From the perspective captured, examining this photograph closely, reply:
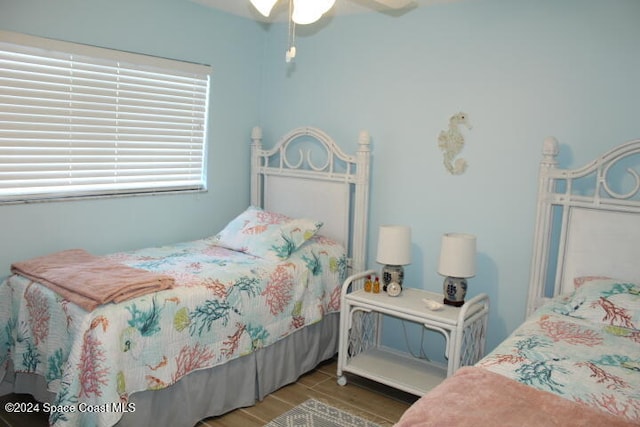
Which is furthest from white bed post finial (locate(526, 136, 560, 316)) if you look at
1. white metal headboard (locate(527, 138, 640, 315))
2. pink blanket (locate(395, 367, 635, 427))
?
pink blanket (locate(395, 367, 635, 427))

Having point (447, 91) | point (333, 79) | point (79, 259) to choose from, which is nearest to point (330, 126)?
point (333, 79)

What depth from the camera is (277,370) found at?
2988 mm

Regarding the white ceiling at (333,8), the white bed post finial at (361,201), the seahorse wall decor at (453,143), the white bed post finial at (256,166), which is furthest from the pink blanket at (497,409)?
the white bed post finial at (256,166)

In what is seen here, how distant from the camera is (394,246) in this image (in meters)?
3.03

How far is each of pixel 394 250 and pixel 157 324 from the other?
140 cm

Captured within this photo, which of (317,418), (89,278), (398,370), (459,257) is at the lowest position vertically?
(317,418)

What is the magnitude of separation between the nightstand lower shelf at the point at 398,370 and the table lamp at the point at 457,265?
460 mm

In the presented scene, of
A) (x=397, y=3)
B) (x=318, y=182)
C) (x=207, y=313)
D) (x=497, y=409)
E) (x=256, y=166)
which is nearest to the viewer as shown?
(x=497, y=409)

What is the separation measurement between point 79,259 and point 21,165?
601mm

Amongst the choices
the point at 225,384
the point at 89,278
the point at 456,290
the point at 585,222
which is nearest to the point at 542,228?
the point at 585,222

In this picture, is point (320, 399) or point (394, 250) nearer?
point (320, 399)

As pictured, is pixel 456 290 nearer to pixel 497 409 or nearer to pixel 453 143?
pixel 453 143

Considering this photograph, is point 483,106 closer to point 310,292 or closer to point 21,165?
point 310,292

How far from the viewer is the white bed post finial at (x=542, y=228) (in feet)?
8.84
